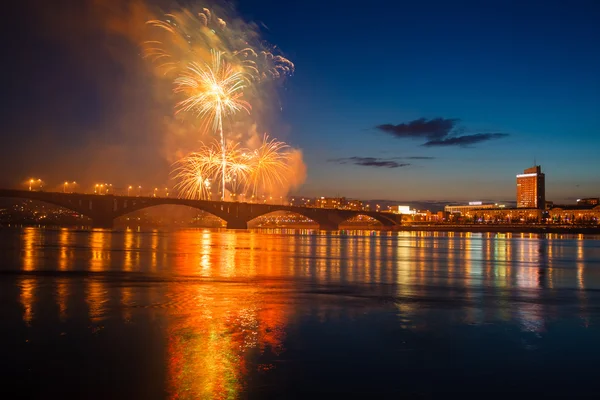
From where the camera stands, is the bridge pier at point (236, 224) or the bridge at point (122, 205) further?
the bridge pier at point (236, 224)

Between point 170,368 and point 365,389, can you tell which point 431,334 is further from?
point 170,368

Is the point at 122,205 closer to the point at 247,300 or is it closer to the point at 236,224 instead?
the point at 236,224

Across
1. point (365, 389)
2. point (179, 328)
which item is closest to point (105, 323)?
point (179, 328)

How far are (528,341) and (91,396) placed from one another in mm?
9396

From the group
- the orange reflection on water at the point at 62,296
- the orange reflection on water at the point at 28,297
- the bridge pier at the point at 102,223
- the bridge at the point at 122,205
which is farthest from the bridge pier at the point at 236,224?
the orange reflection on water at the point at 28,297

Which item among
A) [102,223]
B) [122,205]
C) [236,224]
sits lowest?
[236,224]

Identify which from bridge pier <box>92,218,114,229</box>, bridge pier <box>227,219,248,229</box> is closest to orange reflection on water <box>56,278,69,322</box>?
bridge pier <box>92,218,114,229</box>

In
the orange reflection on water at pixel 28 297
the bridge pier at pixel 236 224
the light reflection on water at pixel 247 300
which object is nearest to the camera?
the light reflection on water at pixel 247 300

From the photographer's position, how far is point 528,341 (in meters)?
12.4

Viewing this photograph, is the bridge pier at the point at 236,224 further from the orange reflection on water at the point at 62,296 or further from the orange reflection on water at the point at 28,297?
the orange reflection on water at the point at 28,297

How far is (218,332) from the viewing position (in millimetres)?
12562

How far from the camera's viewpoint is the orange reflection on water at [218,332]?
8.94 m

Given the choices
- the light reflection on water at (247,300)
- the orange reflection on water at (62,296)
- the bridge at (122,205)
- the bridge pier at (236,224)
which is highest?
the bridge at (122,205)

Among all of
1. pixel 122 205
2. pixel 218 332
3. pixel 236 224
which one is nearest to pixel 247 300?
pixel 218 332
